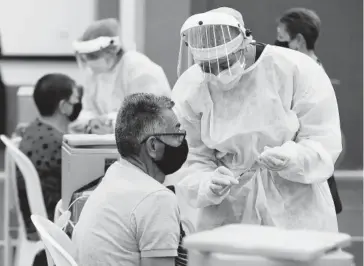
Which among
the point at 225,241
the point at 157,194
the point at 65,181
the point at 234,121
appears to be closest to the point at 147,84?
the point at 65,181

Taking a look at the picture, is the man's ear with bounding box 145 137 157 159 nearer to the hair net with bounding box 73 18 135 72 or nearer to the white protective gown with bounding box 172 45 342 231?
the white protective gown with bounding box 172 45 342 231

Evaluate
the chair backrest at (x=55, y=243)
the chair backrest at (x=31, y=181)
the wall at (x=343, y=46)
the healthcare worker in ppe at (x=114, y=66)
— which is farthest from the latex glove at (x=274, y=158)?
the wall at (x=343, y=46)

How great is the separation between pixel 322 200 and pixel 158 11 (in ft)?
9.50

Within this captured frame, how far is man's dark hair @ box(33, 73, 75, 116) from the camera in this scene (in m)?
3.17

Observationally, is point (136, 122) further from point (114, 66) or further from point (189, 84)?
point (114, 66)

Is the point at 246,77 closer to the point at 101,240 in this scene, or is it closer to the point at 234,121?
the point at 234,121

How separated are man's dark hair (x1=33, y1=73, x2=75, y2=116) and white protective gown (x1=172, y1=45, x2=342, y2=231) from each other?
1.23 meters

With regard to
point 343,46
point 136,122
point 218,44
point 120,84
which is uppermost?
point 218,44

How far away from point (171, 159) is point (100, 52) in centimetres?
155

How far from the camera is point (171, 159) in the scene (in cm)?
189

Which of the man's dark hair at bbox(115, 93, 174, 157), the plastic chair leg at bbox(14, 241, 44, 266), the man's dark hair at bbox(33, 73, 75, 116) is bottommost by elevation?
the plastic chair leg at bbox(14, 241, 44, 266)

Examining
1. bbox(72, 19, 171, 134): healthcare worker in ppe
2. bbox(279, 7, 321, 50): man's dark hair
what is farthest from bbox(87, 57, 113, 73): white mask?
bbox(279, 7, 321, 50): man's dark hair

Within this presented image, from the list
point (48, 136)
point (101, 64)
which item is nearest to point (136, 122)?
point (48, 136)

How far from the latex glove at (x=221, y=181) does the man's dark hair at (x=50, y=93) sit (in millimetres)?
1449
